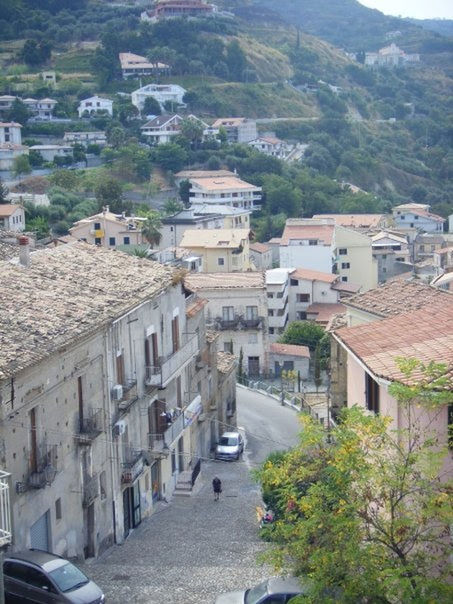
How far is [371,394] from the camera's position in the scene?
18016 mm

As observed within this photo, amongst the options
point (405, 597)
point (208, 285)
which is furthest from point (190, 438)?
point (208, 285)

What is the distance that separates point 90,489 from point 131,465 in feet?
9.48

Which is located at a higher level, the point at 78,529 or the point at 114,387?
the point at 114,387

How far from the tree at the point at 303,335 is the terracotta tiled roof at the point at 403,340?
44.0 metres

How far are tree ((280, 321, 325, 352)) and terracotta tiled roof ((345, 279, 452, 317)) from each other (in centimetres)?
3784

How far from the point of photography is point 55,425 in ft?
72.9

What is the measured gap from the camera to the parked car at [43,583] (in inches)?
730

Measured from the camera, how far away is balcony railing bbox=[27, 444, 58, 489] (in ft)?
68.3

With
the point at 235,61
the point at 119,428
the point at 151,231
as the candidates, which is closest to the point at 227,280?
the point at 151,231

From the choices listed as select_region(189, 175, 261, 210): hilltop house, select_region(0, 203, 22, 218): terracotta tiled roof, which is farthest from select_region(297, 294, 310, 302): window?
select_region(189, 175, 261, 210): hilltop house

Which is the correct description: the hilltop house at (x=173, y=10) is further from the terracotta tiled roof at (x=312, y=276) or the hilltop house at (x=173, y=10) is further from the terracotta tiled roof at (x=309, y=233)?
the terracotta tiled roof at (x=312, y=276)

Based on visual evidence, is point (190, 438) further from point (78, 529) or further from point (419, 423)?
point (419, 423)

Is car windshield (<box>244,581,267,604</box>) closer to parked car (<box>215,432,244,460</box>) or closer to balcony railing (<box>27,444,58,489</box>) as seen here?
balcony railing (<box>27,444,58,489</box>)

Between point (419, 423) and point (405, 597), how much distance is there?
3238 mm
